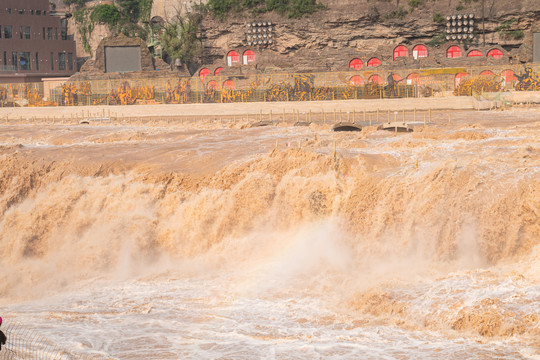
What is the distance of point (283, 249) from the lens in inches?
811

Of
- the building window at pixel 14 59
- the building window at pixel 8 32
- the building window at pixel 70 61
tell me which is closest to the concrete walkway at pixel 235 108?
the building window at pixel 14 59

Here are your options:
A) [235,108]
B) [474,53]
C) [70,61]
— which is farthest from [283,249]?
[70,61]

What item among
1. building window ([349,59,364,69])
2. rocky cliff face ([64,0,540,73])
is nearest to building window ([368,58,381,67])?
rocky cliff face ([64,0,540,73])

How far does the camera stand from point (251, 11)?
64312 mm

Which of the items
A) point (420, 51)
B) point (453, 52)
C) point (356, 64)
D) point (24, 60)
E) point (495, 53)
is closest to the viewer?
point (495, 53)

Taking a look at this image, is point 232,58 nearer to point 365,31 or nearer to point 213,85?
point 213,85

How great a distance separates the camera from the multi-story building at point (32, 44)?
2963 inches

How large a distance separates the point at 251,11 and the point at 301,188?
147ft

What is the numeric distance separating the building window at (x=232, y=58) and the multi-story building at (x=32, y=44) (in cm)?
2462

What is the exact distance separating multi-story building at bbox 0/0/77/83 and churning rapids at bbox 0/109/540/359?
165 ft

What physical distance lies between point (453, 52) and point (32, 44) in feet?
147

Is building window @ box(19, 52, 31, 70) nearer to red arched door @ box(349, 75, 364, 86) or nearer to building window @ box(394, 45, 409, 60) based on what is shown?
building window @ box(394, 45, 409, 60)

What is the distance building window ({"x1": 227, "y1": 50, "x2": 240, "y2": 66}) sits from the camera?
62.5 metres

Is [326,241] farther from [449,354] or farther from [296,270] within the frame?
[449,354]
